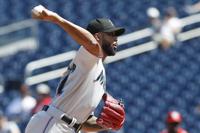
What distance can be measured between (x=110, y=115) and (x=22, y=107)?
5346 millimetres

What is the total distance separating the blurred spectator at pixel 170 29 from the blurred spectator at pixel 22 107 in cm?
238

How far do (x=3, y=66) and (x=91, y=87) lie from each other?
23.4ft

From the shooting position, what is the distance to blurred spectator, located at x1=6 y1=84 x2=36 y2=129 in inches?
396

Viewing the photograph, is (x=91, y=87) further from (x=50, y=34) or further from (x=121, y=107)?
(x=50, y=34)

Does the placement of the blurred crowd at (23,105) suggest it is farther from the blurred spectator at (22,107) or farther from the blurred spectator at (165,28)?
the blurred spectator at (165,28)

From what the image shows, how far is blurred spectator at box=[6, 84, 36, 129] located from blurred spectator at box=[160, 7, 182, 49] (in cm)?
238

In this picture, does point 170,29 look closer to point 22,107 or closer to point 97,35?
point 22,107

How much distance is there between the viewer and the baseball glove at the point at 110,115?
495cm

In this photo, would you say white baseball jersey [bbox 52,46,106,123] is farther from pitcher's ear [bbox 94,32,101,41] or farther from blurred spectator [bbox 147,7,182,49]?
blurred spectator [bbox 147,7,182,49]

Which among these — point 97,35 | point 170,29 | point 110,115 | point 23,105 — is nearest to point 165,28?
point 170,29

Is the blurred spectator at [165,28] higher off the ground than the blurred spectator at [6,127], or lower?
lower

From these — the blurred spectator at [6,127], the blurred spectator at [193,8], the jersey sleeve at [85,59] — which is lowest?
the blurred spectator at [193,8]

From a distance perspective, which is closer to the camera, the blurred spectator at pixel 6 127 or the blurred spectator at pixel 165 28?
the blurred spectator at pixel 6 127

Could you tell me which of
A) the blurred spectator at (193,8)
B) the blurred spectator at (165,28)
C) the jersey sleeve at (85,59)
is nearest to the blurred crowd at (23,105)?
the blurred spectator at (165,28)
